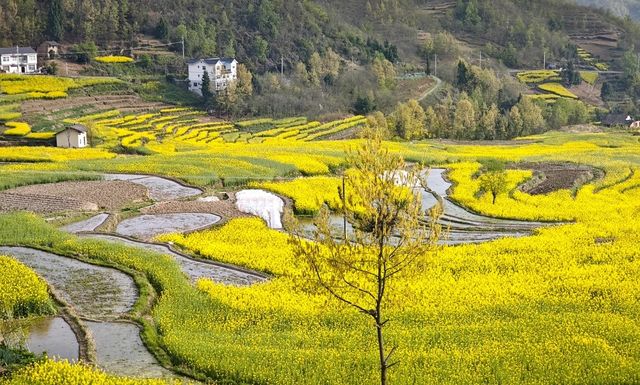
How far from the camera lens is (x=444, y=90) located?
95.2 m

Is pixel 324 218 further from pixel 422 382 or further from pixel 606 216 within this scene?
pixel 606 216

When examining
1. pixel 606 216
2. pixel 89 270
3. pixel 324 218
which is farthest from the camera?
pixel 606 216

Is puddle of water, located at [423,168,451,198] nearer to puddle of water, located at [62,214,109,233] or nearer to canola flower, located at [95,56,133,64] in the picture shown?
puddle of water, located at [62,214,109,233]

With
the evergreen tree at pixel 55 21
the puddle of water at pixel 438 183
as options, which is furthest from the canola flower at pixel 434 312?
the evergreen tree at pixel 55 21

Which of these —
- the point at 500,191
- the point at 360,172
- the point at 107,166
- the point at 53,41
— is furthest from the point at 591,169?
the point at 53,41

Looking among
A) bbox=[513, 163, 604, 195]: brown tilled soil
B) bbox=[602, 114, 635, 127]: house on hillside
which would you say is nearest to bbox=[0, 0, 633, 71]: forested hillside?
bbox=[602, 114, 635, 127]: house on hillside

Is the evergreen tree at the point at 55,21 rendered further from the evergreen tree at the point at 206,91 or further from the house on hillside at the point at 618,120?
the house on hillside at the point at 618,120

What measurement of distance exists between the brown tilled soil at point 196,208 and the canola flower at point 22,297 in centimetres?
1161

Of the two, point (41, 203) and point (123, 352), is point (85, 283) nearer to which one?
point (123, 352)

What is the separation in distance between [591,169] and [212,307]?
35437mm

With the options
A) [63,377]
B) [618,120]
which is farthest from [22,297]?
[618,120]

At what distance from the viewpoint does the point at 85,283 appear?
19.3 m

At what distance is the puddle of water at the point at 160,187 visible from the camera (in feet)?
110

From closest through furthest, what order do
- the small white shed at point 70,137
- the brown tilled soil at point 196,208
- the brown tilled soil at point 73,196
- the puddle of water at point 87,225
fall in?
the puddle of water at point 87,225, the brown tilled soil at point 73,196, the brown tilled soil at point 196,208, the small white shed at point 70,137
